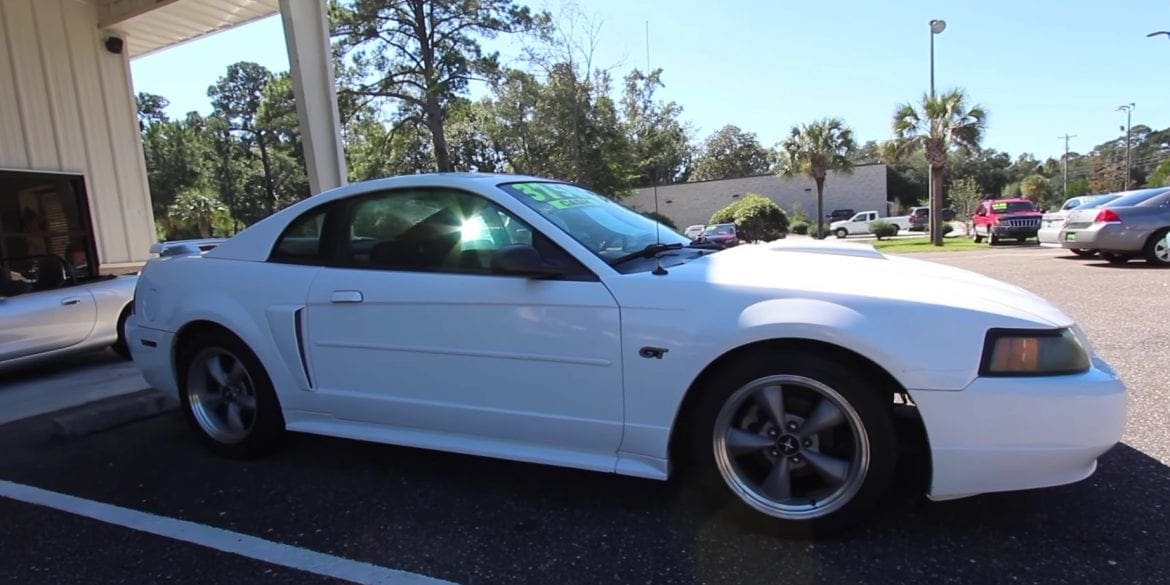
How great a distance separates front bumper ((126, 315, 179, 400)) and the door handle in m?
1.25

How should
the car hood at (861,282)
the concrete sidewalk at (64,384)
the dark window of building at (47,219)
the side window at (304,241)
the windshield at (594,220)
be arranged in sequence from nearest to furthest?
→ 1. the car hood at (861,282)
2. the windshield at (594,220)
3. the side window at (304,241)
4. the concrete sidewalk at (64,384)
5. the dark window of building at (47,219)

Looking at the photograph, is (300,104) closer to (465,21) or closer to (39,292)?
(39,292)

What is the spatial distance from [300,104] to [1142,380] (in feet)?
27.5

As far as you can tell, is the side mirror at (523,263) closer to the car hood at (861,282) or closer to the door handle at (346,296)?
the car hood at (861,282)

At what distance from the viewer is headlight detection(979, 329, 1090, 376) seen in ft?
7.37

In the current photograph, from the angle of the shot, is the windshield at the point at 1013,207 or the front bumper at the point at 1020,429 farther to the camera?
the windshield at the point at 1013,207

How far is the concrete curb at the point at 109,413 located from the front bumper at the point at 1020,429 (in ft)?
13.9

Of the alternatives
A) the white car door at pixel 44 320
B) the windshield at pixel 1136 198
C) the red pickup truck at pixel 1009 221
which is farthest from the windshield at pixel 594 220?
the red pickup truck at pixel 1009 221

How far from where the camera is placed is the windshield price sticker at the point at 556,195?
3.20 meters

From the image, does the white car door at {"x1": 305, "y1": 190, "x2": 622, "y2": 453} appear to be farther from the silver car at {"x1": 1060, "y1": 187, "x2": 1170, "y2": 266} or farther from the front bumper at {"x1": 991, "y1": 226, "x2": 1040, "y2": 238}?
the front bumper at {"x1": 991, "y1": 226, "x2": 1040, "y2": 238}

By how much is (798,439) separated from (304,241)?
262 cm

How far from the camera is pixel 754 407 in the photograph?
8.36ft

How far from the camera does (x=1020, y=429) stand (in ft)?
7.26

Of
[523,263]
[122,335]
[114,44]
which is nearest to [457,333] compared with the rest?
[523,263]
